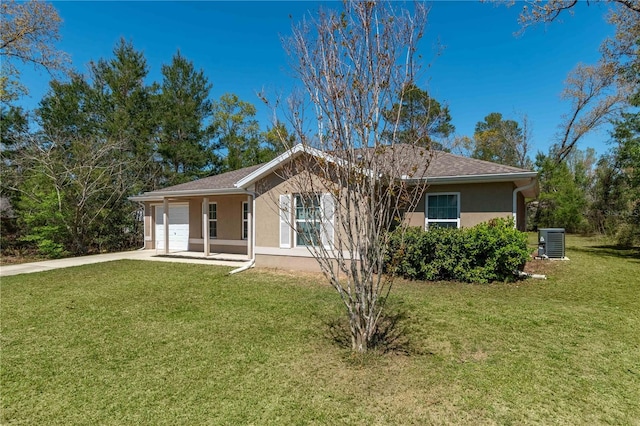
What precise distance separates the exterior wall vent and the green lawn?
3743mm

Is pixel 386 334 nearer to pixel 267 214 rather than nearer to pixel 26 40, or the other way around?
pixel 267 214

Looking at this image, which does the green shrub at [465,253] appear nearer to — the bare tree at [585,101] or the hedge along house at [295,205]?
the hedge along house at [295,205]

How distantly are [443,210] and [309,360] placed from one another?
719 cm

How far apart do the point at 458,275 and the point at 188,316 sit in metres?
6.51

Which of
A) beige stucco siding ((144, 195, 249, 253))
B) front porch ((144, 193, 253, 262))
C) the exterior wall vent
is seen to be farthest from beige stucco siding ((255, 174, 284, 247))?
the exterior wall vent

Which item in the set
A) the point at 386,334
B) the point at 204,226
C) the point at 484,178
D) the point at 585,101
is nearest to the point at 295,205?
the point at 204,226

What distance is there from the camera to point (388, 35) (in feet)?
12.8

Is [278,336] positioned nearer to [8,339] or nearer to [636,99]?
[8,339]

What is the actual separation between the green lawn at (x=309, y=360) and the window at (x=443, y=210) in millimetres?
2572

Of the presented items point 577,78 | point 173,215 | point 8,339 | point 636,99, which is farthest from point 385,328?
point 577,78

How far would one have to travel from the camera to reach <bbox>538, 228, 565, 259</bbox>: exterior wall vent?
37.1ft

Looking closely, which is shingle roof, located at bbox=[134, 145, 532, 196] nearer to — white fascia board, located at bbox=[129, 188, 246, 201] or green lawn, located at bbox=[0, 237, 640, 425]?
white fascia board, located at bbox=[129, 188, 246, 201]

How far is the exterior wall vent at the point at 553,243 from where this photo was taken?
11.3 meters

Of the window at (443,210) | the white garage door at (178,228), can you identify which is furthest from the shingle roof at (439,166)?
the white garage door at (178,228)
